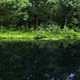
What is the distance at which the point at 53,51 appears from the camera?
49000mm

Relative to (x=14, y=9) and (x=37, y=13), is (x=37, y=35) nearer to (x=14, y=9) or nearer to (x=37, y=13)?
(x=37, y=13)

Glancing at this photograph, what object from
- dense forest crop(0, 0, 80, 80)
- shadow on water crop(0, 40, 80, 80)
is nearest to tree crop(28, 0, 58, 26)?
dense forest crop(0, 0, 80, 80)

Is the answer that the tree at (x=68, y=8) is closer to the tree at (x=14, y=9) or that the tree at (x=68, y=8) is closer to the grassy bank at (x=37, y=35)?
the grassy bank at (x=37, y=35)

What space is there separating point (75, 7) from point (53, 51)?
96.3 feet

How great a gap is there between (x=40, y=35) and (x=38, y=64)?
101ft

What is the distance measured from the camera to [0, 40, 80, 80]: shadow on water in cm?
2948

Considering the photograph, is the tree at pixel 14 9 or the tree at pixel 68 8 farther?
the tree at pixel 14 9

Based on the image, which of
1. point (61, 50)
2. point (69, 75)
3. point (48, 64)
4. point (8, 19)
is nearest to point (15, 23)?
point (8, 19)

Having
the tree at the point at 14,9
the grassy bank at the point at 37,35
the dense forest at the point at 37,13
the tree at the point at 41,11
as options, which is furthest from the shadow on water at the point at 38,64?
the tree at the point at 41,11

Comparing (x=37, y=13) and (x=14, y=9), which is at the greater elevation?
(x=14, y=9)

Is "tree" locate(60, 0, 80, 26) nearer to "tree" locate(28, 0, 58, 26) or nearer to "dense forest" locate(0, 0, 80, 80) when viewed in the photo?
"dense forest" locate(0, 0, 80, 80)

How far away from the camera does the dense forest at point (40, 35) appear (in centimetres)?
3852

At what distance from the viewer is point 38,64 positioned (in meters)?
37.1

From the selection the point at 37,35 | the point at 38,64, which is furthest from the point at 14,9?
the point at 38,64
